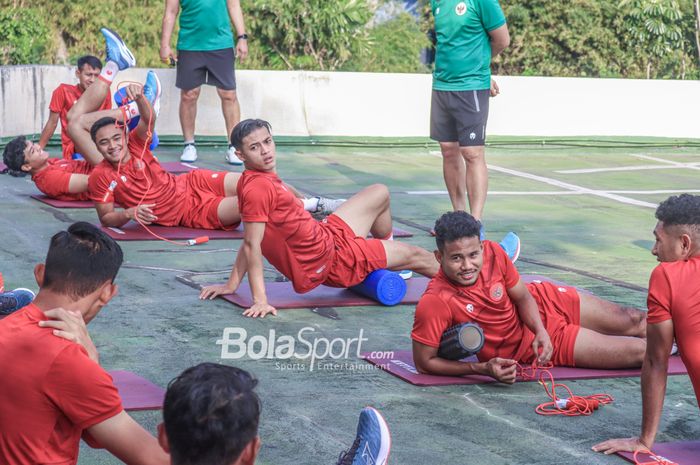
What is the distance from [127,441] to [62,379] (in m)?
0.26

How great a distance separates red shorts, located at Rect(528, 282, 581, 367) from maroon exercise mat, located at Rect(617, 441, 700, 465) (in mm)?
1059

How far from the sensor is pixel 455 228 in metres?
5.31

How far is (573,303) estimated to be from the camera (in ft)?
19.1

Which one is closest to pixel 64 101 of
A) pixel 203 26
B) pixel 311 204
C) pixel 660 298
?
pixel 203 26

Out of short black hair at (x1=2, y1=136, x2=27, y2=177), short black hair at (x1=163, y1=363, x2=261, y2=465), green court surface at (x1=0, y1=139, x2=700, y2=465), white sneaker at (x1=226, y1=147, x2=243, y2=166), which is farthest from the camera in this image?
white sneaker at (x1=226, y1=147, x2=243, y2=166)

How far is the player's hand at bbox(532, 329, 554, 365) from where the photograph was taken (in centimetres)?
540

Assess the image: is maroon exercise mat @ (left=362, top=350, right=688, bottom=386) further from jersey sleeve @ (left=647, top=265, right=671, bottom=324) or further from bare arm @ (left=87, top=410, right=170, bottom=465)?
bare arm @ (left=87, top=410, right=170, bottom=465)

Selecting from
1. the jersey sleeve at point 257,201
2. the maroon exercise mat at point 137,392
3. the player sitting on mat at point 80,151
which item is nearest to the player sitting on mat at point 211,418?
the maroon exercise mat at point 137,392

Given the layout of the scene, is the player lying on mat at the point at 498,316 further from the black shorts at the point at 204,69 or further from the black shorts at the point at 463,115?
the black shorts at the point at 204,69

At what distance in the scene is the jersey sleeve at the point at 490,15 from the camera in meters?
8.74

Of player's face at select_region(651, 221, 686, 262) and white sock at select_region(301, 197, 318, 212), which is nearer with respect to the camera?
player's face at select_region(651, 221, 686, 262)

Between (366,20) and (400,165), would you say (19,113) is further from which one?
(366,20)

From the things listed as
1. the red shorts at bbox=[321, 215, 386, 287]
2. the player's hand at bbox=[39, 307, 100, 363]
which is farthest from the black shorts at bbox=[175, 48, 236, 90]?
the player's hand at bbox=[39, 307, 100, 363]

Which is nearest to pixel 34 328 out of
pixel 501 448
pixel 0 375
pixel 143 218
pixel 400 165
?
pixel 0 375
